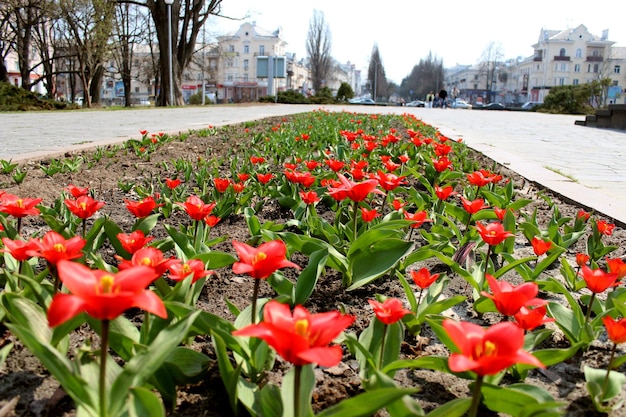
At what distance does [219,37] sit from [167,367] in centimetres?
4399

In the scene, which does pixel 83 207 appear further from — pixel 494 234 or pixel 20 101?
pixel 20 101

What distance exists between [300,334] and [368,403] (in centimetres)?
19

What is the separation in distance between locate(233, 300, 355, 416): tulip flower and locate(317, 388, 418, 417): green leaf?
82 mm

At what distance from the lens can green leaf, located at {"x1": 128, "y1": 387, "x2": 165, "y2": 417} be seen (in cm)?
102

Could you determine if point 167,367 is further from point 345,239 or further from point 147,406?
point 345,239

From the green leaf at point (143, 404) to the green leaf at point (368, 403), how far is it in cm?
31

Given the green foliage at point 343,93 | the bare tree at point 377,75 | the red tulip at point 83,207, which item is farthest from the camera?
the bare tree at point 377,75

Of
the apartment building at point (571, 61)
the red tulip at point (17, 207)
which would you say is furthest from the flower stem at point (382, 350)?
the apartment building at point (571, 61)

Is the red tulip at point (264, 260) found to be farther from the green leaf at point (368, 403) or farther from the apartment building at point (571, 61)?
the apartment building at point (571, 61)

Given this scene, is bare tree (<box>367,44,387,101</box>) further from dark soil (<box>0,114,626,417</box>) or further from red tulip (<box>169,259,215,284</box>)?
red tulip (<box>169,259,215,284</box>)

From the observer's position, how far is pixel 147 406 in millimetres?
1034

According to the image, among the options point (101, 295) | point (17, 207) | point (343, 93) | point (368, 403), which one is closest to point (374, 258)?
point (368, 403)

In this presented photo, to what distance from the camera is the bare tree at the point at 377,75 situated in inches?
3567

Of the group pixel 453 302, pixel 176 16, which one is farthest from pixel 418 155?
pixel 176 16
